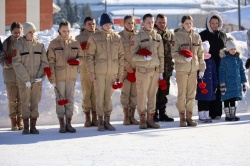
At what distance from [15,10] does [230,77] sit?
82.9 feet

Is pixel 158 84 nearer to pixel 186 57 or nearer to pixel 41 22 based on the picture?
pixel 186 57

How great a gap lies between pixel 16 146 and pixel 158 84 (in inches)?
120

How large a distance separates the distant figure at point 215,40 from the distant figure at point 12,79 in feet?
11.8

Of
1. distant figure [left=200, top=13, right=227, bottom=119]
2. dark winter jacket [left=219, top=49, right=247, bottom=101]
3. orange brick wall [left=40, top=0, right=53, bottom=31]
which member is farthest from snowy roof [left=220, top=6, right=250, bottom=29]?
dark winter jacket [left=219, top=49, right=247, bottom=101]

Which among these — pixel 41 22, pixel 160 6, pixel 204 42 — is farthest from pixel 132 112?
pixel 160 6

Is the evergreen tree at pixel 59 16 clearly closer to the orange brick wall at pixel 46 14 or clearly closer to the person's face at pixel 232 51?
the orange brick wall at pixel 46 14

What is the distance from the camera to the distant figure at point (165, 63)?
1208cm

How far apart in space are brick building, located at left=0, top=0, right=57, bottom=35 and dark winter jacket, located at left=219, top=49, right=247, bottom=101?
24.3 metres

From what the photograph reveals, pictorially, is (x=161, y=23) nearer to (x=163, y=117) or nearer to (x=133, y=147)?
(x=163, y=117)

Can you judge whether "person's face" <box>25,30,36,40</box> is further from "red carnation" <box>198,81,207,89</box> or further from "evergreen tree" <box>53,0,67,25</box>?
"evergreen tree" <box>53,0,67,25</box>

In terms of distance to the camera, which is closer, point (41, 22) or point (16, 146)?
point (16, 146)

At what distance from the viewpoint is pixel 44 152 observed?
8711mm

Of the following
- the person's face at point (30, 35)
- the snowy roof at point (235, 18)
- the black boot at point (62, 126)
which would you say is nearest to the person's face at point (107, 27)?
the person's face at point (30, 35)

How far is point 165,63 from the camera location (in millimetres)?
12266
